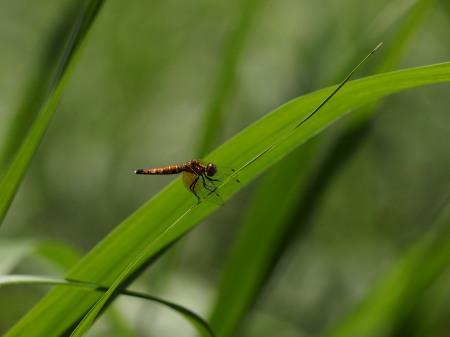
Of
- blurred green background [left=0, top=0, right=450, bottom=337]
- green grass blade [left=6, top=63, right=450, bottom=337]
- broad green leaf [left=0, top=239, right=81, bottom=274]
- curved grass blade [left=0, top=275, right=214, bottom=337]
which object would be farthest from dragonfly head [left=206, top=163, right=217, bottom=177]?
blurred green background [left=0, top=0, right=450, bottom=337]

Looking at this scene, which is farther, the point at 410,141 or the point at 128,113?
the point at 128,113

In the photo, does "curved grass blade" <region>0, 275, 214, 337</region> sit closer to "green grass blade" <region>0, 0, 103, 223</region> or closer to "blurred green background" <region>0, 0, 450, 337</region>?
"green grass blade" <region>0, 0, 103, 223</region>

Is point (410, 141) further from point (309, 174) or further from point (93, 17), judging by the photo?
point (93, 17)

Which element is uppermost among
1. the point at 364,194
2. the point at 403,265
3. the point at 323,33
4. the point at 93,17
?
the point at 364,194

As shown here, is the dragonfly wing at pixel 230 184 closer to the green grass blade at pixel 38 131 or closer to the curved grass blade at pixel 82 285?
the curved grass blade at pixel 82 285

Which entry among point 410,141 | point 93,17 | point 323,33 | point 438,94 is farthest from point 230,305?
point 438,94

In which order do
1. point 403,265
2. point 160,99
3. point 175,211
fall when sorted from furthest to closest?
1. point 160,99
2. point 403,265
3. point 175,211
